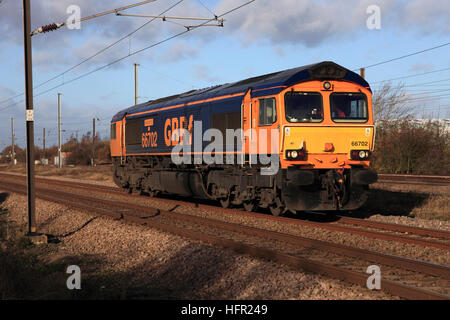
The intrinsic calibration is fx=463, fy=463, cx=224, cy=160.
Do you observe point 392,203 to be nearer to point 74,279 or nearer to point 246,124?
point 246,124

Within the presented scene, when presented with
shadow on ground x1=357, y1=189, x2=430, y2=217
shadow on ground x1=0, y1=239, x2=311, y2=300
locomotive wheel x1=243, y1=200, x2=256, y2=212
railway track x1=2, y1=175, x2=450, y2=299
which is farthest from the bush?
shadow on ground x1=0, y1=239, x2=311, y2=300

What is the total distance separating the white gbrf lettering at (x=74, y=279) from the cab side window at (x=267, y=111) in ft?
20.3

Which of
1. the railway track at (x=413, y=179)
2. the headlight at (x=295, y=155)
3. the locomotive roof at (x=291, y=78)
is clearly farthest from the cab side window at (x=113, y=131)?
the railway track at (x=413, y=179)

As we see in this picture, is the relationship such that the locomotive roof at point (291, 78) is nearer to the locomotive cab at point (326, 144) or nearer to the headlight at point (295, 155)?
the locomotive cab at point (326, 144)

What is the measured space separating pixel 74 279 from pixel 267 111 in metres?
6.86

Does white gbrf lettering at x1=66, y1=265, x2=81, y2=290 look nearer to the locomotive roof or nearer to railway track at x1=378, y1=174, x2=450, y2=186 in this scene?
the locomotive roof

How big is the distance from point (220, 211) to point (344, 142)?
455 cm

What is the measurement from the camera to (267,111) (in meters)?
12.2

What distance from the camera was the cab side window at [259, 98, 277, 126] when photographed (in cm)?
1198

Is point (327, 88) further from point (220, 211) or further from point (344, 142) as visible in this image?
point (220, 211)

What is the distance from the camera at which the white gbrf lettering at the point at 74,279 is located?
684cm

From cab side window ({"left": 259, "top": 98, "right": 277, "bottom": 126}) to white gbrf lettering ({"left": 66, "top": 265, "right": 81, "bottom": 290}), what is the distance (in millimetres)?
6191

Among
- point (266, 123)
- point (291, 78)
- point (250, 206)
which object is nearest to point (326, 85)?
point (291, 78)
